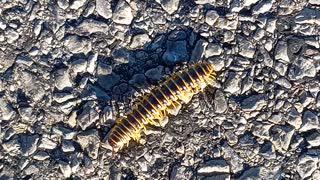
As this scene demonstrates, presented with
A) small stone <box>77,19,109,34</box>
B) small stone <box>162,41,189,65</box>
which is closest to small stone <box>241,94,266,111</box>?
small stone <box>162,41,189,65</box>

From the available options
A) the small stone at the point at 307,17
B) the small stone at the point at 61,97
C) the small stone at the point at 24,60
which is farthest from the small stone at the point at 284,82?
the small stone at the point at 24,60

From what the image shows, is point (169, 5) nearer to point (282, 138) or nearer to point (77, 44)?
point (77, 44)

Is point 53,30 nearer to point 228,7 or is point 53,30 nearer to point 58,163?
point 58,163

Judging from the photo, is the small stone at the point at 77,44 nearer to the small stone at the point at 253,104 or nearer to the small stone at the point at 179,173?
the small stone at the point at 179,173

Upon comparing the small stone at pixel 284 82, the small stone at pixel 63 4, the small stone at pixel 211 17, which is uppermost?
the small stone at pixel 63 4

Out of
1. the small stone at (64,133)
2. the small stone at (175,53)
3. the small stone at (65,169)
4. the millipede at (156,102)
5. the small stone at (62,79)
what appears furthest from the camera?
the small stone at (175,53)

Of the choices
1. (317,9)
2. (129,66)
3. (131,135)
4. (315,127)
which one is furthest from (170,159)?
(317,9)
